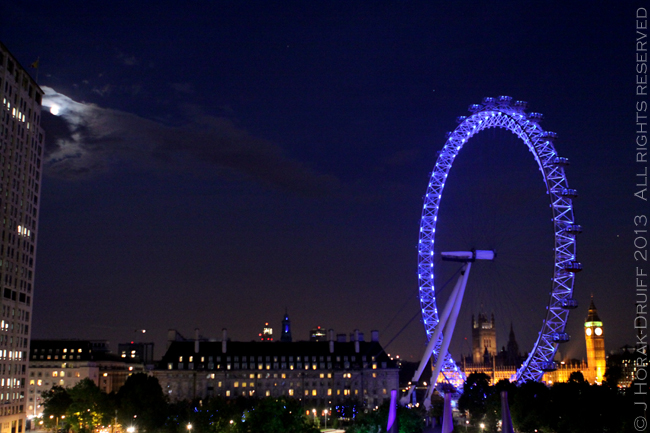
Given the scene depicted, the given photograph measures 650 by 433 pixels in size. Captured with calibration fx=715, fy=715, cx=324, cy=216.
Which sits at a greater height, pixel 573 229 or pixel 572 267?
pixel 573 229

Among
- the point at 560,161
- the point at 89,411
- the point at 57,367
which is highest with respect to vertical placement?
the point at 560,161

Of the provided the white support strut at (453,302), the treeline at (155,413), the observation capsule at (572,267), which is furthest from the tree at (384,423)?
the observation capsule at (572,267)

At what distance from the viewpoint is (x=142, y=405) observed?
10575cm

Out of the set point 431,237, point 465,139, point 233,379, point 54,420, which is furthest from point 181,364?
point 465,139

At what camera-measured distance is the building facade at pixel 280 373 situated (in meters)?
150

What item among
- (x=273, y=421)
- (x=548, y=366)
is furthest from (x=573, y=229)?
(x=273, y=421)

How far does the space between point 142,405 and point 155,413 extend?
395cm

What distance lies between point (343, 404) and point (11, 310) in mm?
70728

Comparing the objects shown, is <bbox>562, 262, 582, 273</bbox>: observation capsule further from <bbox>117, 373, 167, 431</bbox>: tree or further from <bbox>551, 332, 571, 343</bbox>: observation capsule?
<bbox>117, 373, 167, 431</bbox>: tree

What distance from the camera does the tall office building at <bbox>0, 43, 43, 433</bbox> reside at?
90.4 metres

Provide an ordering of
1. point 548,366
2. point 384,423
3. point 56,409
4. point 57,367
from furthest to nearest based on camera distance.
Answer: point 57,367
point 56,409
point 384,423
point 548,366

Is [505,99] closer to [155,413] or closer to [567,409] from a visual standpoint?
[567,409]

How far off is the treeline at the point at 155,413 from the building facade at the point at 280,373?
102 feet

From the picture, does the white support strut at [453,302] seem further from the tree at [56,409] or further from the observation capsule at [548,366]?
the tree at [56,409]
